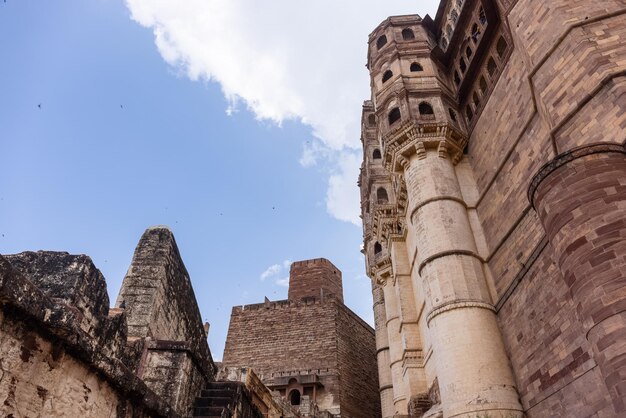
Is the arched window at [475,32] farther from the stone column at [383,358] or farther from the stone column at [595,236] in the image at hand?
the stone column at [383,358]

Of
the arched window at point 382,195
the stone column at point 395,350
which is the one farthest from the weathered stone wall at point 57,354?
the arched window at point 382,195

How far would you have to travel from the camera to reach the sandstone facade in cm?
2058

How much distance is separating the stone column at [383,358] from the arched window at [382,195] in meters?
4.09

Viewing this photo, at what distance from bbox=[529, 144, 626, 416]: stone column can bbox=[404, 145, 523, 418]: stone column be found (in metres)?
2.69

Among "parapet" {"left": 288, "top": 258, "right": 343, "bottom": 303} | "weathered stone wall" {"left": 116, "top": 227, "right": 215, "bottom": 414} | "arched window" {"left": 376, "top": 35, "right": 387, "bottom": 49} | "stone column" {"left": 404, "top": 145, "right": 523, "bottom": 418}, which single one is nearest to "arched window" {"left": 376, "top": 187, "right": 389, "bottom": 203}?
"arched window" {"left": 376, "top": 35, "right": 387, "bottom": 49}

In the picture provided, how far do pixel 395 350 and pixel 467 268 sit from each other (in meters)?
6.90

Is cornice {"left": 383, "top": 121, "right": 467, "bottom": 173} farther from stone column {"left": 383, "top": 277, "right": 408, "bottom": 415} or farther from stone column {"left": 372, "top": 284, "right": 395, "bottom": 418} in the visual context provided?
stone column {"left": 372, "top": 284, "right": 395, "bottom": 418}

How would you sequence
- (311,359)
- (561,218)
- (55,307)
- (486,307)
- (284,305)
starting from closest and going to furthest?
(55,307), (561,218), (486,307), (311,359), (284,305)

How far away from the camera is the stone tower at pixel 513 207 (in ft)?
16.7

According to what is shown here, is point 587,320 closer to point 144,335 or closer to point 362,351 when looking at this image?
point 144,335

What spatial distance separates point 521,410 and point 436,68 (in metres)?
9.36

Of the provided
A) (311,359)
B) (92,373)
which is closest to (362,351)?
(311,359)

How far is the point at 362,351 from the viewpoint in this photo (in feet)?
79.3

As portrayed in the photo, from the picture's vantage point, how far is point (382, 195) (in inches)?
655
